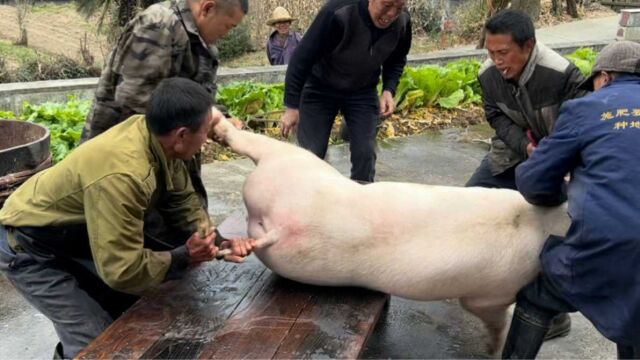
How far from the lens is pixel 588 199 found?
7.38 feet

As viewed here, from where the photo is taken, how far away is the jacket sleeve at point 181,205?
2662mm

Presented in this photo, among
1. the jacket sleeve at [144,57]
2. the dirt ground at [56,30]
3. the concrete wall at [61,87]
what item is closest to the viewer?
the jacket sleeve at [144,57]

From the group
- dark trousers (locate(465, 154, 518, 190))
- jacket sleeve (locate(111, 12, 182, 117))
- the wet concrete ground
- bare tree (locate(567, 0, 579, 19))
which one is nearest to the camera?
jacket sleeve (locate(111, 12, 182, 117))

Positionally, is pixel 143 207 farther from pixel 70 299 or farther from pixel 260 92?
pixel 260 92

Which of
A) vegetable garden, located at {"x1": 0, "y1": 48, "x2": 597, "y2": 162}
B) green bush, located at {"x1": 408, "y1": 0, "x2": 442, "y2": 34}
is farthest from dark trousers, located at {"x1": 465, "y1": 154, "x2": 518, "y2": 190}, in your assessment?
green bush, located at {"x1": 408, "y1": 0, "x2": 442, "y2": 34}

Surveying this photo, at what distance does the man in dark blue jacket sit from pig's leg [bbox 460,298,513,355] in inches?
11.0

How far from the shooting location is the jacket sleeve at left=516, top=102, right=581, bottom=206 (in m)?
2.29

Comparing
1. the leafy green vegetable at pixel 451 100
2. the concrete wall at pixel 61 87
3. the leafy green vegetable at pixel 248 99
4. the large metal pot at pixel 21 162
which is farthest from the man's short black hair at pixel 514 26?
the leafy green vegetable at pixel 451 100

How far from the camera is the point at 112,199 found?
212cm

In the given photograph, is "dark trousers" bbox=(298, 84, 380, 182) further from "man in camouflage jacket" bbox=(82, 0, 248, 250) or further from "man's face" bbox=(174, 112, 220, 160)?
"man's face" bbox=(174, 112, 220, 160)

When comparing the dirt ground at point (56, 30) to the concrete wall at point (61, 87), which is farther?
the dirt ground at point (56, 30)

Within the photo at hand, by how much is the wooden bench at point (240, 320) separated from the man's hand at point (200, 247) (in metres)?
0.19

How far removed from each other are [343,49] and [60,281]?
7.45ft

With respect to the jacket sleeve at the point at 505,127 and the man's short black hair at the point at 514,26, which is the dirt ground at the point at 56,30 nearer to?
the jacket sleeve at the point at 505,127
